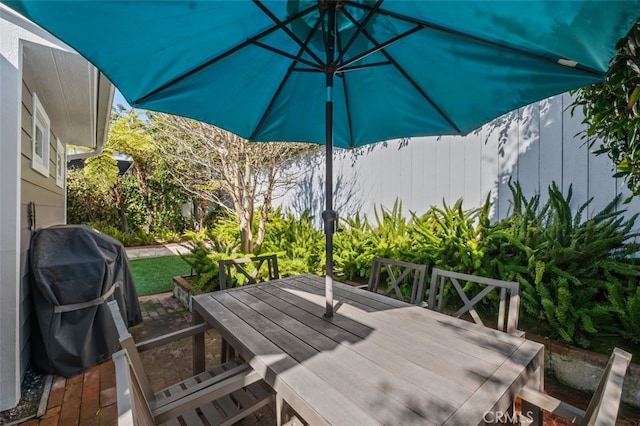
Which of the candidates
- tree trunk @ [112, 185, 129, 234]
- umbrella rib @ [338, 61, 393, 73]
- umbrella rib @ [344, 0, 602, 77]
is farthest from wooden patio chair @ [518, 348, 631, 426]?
tree trunk @ [112, 185, 129, 234]

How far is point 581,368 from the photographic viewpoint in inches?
85.9

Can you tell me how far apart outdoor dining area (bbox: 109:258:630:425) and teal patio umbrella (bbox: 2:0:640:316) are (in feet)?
1.16

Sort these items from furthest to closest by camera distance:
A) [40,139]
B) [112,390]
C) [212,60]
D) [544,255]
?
[40,139] → [544,255] → [112,390] → [212,60]

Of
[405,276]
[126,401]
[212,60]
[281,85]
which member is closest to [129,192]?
[281,85]

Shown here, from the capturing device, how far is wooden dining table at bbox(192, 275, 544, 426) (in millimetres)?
1001

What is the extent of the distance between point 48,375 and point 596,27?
4190mm

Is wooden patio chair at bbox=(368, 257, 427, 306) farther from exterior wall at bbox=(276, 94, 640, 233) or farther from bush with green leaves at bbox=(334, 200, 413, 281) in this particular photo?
exterior wall at bbox=(276, 94, 640, 233)

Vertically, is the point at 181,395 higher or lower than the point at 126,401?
lower

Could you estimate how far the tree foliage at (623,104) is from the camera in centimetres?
139

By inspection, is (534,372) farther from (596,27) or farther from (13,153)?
(13,153)

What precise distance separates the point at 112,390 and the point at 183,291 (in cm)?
180

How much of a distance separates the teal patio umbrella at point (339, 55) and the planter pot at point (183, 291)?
2498mm

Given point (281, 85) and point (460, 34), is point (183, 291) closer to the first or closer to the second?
point (281, 85)

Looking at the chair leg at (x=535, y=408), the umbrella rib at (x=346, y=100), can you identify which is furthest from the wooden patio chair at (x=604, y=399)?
the umbrella rib at (x=346, y=100)
